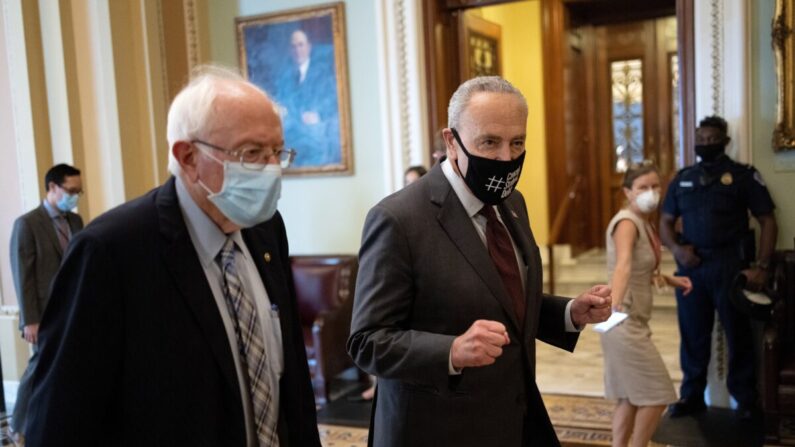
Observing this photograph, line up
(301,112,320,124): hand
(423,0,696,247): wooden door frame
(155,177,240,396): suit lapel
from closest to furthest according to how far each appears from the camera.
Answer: (155,177,240,396): suit lapel, (423,0,696,247): wooden door frame, (301,112,320,124): hand

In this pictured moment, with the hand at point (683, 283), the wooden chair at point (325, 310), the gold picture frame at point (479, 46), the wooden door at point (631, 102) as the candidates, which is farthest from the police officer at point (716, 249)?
the wooden door at point (631, 102)

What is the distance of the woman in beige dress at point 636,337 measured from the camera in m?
3.40

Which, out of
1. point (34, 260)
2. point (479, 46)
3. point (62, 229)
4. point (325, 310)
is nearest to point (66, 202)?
point (62, 229)

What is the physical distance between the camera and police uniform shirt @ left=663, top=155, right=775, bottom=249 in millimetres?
4738

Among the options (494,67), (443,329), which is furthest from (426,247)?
(494,67)

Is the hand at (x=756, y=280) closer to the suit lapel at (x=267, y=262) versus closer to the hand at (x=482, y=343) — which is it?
the hand at (x=482, y=343)

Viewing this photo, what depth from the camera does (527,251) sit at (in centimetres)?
212

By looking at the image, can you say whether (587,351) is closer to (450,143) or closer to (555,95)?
(555,95)

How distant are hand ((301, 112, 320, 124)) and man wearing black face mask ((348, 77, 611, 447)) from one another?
4263 millimetres

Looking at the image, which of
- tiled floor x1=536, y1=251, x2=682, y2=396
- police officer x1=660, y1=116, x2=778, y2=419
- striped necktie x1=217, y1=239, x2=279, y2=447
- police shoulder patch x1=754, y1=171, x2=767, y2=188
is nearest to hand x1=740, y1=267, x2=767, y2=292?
police officer x1=660, y1=116, x2=778, y2=419

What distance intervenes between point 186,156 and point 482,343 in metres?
0.73

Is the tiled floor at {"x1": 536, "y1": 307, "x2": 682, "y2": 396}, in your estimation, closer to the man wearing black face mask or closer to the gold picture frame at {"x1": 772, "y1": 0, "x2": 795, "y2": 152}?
the gold picture frame at {"x1": 772, "y1": 0, "x2": 795, "y2": 152}

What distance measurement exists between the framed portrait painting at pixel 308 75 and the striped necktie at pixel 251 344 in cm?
457

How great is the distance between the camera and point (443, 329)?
75.5 inches
